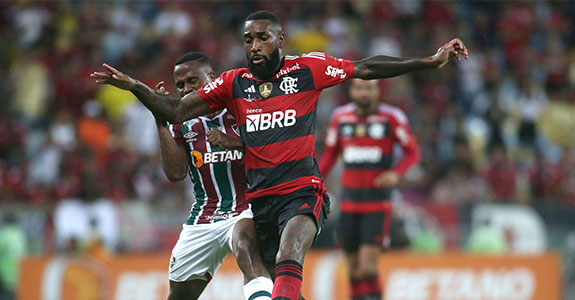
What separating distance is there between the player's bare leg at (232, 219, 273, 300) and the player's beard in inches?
40.4

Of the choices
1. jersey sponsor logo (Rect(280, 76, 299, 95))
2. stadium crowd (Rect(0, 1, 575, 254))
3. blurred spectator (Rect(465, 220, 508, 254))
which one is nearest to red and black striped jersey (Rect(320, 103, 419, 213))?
blurred spectator (Rect(465, 220, 508, 254))

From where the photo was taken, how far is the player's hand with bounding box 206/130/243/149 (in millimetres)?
5727

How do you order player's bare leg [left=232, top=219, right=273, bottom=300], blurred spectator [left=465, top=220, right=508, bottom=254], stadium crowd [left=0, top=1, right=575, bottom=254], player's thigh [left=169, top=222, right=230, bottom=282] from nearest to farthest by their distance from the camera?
player's bare leg [left=232, top=219, right=273, bottom=300]
player's thigh [left=169, top=222, right=230, bottom=282]
blurred spectator [left=465, top=220, right=508, bottom=254]
stadium crowd [left=0, top=1, right=575, bottom=254]

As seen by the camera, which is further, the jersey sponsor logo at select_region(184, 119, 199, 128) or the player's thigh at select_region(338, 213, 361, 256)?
the player's thigh at select_region(338, 213, 361, 256)

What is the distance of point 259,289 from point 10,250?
6415 millimetres

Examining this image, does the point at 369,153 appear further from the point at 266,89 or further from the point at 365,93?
the point at 266,89

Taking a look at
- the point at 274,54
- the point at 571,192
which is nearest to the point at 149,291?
the point at 274,54

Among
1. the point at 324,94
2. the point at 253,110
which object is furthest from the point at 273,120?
the point at 324,94

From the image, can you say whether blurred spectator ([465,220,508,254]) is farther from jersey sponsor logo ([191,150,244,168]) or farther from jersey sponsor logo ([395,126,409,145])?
jersey sponsor logo ([191,150,244,168])

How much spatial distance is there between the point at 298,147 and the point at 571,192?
9.64 metres

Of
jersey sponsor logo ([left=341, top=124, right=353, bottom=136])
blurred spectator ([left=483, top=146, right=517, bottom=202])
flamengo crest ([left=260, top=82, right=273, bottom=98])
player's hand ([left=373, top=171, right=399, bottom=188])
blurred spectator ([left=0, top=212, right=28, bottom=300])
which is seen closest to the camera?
flamengo crest ([left=260, top=82, right=273, bottom=98])

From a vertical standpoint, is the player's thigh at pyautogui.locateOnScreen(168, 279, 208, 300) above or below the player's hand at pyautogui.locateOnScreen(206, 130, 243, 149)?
below

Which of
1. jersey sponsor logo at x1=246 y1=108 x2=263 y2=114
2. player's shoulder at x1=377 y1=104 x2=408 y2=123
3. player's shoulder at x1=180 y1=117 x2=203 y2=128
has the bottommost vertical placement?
jersey sponsor logo at x1=246 y1=108 x2=263 y2=114

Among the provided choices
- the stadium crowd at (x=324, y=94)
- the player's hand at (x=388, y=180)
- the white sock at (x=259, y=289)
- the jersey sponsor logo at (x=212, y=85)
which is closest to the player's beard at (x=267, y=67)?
the jersey sponsor logo at (x=212, y=85)
